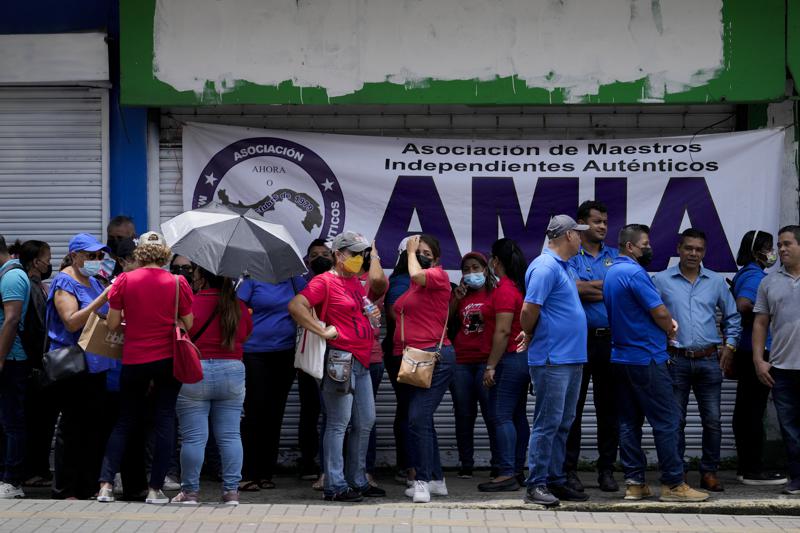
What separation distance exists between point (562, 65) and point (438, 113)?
115cm

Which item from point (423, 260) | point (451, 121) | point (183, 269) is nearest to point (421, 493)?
point (423, 260)

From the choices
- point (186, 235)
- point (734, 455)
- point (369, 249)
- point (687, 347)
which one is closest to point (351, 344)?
point (369, 249)

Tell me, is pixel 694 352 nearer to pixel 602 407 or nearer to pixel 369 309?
pixel 602 407

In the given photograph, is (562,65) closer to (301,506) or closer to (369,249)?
(369,249)

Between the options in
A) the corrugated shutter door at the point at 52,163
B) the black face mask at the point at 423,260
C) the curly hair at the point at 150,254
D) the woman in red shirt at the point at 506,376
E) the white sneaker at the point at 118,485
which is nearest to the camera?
the curly hair at the point at 150,254

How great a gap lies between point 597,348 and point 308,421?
2.40 metres

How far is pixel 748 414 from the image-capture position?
9078 millimetres

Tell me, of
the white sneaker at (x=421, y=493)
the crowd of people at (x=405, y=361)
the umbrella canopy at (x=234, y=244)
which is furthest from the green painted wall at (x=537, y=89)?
the white sneaker at (x=421, y=493)

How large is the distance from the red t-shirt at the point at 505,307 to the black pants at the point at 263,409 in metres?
1.53

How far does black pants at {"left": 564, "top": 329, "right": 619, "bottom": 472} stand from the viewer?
8.63 m

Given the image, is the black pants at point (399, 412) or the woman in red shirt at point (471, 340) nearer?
the black pants at point (399, 412)

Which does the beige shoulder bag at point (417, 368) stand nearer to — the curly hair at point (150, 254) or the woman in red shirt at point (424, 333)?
the woman in red shirt at point (424, 333)

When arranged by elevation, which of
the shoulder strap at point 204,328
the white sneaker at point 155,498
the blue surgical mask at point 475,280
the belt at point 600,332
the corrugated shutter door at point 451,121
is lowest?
the white sneaker at point 155,498

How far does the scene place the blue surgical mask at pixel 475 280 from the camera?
8984mm
